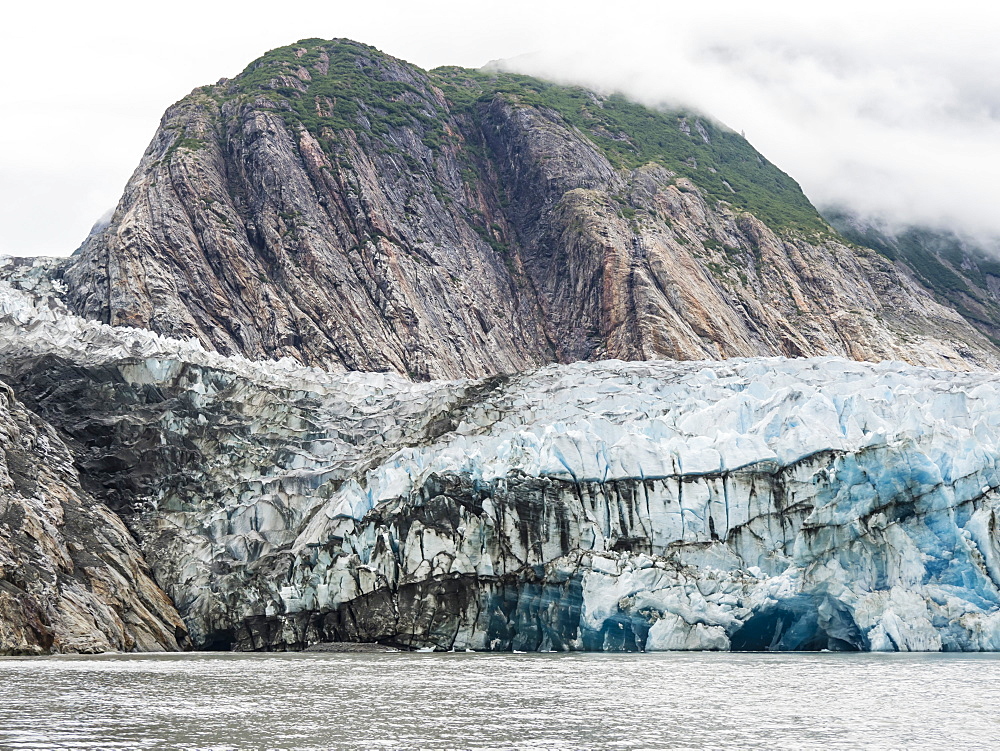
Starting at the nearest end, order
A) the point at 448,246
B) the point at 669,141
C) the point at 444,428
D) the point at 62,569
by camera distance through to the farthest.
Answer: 1. the point at 62,569
2. the point at 444,428
3. the point at 448,246
4. the point at 669,141

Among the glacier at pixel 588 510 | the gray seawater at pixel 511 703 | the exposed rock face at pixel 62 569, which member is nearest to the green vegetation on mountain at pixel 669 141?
the glacier at pixel 588 510

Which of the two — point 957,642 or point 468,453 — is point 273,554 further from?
point 957,642

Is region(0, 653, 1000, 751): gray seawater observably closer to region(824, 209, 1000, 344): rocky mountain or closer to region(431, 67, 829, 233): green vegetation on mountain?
region(431, 67, 829, 233): green vegetation on mountain

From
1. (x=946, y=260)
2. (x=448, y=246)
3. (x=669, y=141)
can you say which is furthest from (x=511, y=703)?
(x=946, y=260)

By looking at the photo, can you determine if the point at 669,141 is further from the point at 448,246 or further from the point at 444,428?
the point at 444,428

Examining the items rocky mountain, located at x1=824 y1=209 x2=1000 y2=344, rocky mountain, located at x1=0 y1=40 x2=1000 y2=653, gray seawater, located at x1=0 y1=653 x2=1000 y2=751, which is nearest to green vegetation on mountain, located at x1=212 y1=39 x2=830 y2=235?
rocky mountain, located at x1=0 y1=40 x2=1000 y2=653

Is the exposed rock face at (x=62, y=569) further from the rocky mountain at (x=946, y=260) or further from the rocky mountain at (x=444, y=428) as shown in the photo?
the rocky mountain at (x=946, y=260)
